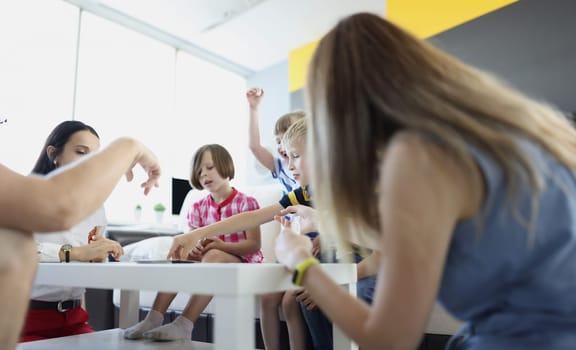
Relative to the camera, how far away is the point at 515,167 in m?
0.59

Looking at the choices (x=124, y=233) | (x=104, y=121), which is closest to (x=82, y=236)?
(x=124, y=233)

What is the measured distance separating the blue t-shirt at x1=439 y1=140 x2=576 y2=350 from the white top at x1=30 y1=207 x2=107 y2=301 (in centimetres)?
90

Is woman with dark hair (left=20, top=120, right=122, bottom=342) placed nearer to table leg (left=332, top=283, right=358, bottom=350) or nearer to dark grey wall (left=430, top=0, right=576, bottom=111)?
table leg (left=332, top=283, right=358, bottom=350)

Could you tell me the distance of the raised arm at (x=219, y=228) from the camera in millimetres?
1243

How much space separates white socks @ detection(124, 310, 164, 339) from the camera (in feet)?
4.33

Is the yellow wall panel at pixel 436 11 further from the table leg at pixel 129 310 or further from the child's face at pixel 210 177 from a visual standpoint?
the table leg at pixel 129 310

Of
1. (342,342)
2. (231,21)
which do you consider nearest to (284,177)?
(342,342)

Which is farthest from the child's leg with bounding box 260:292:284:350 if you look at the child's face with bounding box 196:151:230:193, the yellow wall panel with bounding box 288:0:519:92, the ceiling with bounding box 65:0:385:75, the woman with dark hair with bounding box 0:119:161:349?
the ceiling with bounding box 65:0:385:75

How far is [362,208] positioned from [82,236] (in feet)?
4.36

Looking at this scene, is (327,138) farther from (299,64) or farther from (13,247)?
(299,64)

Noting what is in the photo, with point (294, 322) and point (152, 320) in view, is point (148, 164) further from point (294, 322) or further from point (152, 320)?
point (294, 322)

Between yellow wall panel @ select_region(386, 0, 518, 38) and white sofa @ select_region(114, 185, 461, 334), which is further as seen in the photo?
yellow wall panel @ select_region(386, 0, 518, 38)

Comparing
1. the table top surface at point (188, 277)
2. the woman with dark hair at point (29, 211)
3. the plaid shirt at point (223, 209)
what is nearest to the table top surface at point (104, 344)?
the table top surface at point (188, 277)

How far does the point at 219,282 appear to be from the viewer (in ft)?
2.19
